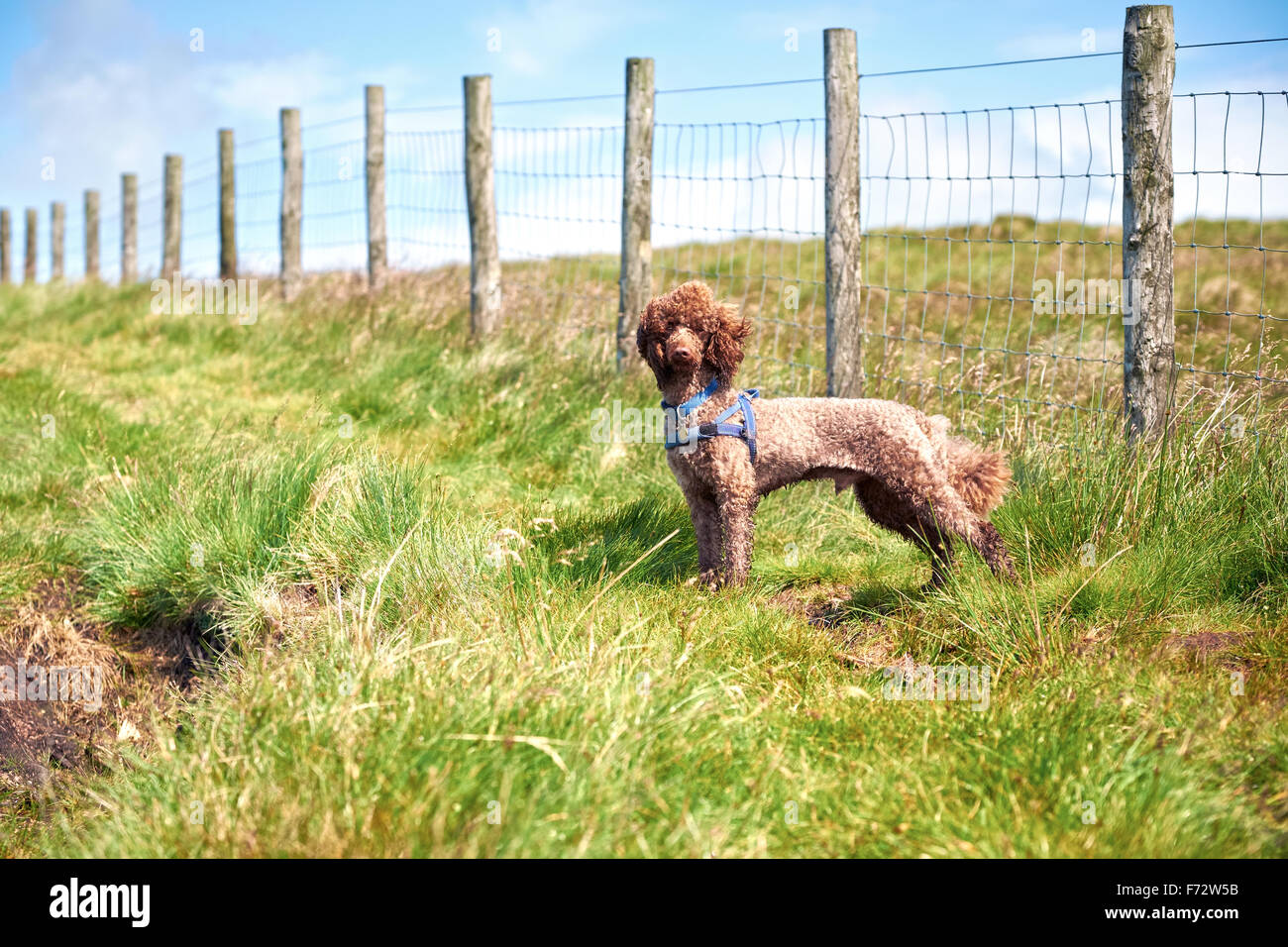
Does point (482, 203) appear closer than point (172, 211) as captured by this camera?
Yes

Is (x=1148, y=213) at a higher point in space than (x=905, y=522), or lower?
higher

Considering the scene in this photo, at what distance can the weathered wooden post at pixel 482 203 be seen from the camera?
8.88 metres

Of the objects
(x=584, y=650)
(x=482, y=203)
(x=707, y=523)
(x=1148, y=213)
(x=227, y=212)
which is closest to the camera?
(x=584, y=650)

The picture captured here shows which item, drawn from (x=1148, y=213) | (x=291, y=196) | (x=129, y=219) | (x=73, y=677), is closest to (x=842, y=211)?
(x=1148, y=213)

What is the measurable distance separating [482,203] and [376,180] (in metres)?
2.58

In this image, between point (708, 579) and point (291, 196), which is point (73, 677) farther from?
point (291, 196)

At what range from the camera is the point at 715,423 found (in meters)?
4.02

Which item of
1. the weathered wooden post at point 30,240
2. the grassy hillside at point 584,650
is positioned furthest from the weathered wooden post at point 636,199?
the weathered wooden post at point 30,240

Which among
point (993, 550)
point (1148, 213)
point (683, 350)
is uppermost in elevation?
point (1148, 213)

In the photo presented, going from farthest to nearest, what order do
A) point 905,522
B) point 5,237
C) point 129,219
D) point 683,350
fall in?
point 5,237 → point 129,219 → point 905,522 → point 683,350

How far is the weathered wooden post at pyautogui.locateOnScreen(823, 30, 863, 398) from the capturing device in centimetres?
580

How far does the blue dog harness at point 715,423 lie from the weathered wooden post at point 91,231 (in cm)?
2041
